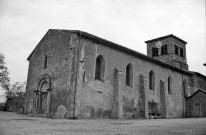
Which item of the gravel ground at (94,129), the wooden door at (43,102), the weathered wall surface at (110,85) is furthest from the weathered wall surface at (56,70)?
the gravel ground at (94,129)

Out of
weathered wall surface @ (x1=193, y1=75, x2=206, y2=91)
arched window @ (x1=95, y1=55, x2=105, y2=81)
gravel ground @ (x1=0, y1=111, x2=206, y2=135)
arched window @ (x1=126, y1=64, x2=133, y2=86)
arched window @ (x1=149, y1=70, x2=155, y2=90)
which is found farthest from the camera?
weathered wall surface @ (x1=193, y1=75, x2=206, y2=91)

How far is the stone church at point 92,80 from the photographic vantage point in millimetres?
17078

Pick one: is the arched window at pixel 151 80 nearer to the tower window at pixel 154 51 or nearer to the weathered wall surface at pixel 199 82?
the weathered wall surface at pixel 199 82

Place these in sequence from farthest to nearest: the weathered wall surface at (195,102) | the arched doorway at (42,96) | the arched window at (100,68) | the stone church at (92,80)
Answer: the weathered wall surface at (195,102), the arched doorway at (42,96), the arched window at (100,68), the stone church at (92,80)

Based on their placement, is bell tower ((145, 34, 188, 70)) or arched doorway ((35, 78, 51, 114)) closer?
arched doorway ((35, 78, 51, 114))

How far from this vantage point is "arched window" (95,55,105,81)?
1899 centimetres

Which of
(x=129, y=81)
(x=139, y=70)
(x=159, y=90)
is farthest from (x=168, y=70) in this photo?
(x=129, y=81)

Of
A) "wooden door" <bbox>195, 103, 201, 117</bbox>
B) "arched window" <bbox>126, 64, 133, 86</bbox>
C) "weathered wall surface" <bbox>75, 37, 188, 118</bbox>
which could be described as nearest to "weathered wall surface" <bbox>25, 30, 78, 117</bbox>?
"weathered wall surface" <bbox>75, 37, 188, 118</bbox>

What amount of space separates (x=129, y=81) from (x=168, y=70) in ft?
27.6

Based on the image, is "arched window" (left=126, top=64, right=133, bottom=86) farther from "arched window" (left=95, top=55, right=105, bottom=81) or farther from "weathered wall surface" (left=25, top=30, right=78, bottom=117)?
"weathered wall surface" (left=25, top=30, right=78, bottom=117)

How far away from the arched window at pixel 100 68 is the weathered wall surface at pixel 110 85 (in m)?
0.29

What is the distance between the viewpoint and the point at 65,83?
56.3ft

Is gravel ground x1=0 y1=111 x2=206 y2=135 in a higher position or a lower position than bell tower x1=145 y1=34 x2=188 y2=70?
lower

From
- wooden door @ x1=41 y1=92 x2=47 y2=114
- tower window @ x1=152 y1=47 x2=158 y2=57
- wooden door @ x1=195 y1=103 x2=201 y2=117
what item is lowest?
wooden door @ x1=195 y1=103 x2=201 y2=117
